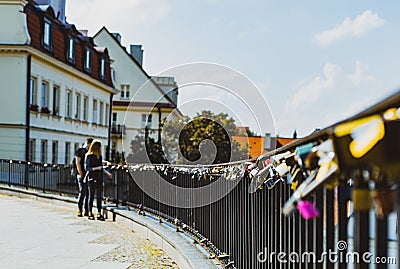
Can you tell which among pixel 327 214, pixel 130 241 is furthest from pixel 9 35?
pixel 327 214

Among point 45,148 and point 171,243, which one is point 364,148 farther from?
point 45,148

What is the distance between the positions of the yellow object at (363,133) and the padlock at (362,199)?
108mm

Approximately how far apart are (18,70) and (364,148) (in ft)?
99.1

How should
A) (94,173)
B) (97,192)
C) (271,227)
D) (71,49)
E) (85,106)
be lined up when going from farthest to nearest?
(85,106), (71,49), (94,173), (97,192), (271,227)

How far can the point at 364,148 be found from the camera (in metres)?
1.59

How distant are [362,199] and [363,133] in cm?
19

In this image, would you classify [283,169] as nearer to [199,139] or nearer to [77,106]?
[199,139]

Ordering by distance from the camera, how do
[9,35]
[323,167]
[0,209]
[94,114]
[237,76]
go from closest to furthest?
[323,167] < [237,76] < [0,209] < [9,35] < [94,114]

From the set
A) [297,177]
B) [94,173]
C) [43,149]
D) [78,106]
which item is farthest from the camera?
[78,106]

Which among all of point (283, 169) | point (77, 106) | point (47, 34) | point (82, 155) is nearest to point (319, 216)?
point (283, 169)

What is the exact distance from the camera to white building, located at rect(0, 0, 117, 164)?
30.0 m

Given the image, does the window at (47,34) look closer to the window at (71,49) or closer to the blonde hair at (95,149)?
the window at (71,49)

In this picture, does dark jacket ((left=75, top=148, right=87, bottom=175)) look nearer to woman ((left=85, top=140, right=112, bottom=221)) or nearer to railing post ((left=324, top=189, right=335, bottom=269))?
woman ((left=85, top=140, right=112, bottom=221))

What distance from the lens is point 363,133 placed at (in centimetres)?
163
